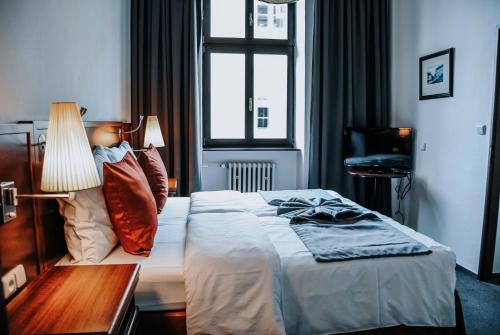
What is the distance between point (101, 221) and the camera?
1738 mm

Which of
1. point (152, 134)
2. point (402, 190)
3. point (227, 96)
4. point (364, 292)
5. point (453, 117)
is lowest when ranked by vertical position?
point (364, 292)

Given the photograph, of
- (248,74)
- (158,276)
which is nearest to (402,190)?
(248,74)

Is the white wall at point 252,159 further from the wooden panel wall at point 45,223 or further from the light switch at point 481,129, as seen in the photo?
the wooden panel wall at point 45,223

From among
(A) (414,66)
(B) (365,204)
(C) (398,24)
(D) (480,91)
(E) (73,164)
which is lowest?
(B) (365,204)

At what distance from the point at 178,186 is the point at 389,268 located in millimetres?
2708

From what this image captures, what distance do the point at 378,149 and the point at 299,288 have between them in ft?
8.73

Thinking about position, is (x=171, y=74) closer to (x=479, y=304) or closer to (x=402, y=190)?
(x=402, y=190)

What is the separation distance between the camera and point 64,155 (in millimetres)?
1209

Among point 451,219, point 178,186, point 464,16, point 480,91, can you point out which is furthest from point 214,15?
point 451,219

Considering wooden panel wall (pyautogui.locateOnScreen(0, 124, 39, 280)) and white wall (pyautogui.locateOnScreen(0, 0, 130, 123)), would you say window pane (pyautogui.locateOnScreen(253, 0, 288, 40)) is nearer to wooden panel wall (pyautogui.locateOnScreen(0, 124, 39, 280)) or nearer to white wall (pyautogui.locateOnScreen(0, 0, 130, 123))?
white wall (pyautogui.locateOnScreen(0, 0, 130, 123))

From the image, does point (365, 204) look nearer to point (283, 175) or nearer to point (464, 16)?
point (283, 175)

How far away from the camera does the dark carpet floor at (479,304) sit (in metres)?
2.26

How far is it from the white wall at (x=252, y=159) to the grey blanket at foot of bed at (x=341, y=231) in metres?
1.64

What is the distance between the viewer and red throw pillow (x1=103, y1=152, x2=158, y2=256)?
5.66ft
